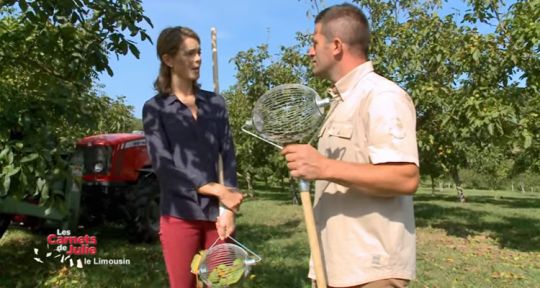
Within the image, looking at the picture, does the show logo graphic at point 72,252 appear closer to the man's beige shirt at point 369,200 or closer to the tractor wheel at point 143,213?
the tractor wheel at point 143,213

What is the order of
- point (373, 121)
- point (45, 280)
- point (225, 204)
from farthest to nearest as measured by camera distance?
point (45, 280) < point (225, 204) < point (373, 121)

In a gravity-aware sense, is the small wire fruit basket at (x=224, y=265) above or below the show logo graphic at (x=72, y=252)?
above

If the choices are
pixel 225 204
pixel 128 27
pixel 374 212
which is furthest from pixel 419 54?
pixel 374 212

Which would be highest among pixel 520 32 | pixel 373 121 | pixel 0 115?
pixel 520 32

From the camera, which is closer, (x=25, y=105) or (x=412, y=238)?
(x=412, y=238)

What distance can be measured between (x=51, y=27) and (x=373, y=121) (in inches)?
166

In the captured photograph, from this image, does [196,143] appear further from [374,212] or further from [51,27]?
[51,27]

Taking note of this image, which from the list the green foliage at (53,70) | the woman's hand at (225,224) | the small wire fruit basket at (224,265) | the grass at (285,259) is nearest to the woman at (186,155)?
the woman's hand at (225,224)

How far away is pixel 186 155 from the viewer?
270 centimetres

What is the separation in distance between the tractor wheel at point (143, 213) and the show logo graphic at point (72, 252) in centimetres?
71

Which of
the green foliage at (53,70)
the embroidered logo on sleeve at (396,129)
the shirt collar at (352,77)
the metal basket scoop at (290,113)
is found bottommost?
the embroidered logo on sleeve at (396,129)

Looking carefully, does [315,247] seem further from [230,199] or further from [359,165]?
[230,199]

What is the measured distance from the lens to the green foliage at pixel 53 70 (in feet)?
13.1

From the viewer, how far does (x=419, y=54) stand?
373 inches
